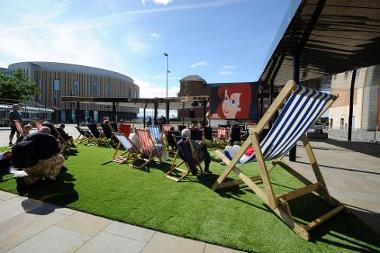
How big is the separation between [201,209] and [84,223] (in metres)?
1.59

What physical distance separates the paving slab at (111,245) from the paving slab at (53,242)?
0.36 ft

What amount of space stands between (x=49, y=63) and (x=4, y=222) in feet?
206

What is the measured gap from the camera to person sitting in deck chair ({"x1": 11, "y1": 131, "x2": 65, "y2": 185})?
4664mm

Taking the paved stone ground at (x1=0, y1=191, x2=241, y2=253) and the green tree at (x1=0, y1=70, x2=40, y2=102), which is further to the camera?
the green tree at (x1=0, y1=70, x2=40, y2=102)

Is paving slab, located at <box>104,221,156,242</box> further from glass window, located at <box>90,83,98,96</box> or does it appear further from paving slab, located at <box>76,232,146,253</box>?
glass window, located at <box>90,83,98,96</box>

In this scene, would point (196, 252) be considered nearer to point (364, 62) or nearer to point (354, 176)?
point (354, 176)

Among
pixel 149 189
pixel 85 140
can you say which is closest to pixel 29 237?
pixel 149 189

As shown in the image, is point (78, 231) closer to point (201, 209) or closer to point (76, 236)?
point (76, 236)

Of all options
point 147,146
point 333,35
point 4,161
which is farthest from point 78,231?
point 333,35

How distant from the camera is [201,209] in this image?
13.5 ft

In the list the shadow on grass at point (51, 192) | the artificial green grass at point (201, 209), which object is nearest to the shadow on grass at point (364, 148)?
the artificial green grass at point (201, 209)

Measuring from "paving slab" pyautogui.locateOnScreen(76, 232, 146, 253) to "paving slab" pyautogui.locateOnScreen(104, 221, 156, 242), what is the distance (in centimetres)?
7

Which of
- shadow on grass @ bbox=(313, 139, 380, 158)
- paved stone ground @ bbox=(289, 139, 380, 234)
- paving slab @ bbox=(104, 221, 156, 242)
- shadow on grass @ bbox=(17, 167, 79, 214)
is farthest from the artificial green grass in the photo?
shadow on grass @ bbox=(313, 139, 380, 158)

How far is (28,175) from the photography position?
4.92 metres
